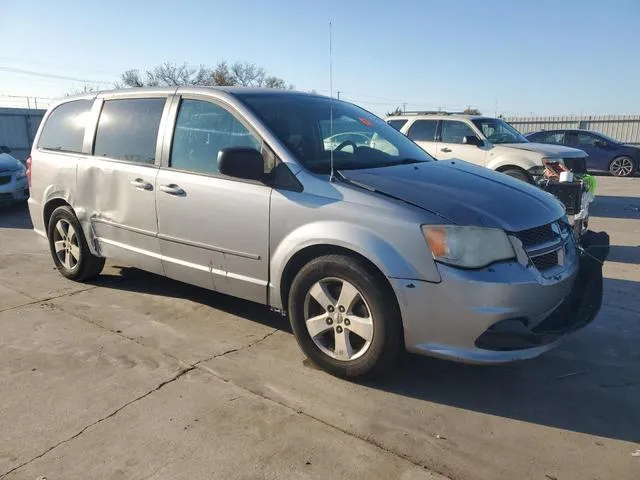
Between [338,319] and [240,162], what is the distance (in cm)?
120

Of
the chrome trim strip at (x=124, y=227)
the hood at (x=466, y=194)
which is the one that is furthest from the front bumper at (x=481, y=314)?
the chrome trim strip at (x=124, y=227)

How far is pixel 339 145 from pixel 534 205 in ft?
4.79

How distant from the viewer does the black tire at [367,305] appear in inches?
125

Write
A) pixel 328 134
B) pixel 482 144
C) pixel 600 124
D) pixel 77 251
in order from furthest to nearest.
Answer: pixel 600 124, pixel 482 144, pixel 77 251, pixel 328 134

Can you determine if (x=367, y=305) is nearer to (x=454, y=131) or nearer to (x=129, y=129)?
(x=129, y=129)

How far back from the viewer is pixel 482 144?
9.73 meters

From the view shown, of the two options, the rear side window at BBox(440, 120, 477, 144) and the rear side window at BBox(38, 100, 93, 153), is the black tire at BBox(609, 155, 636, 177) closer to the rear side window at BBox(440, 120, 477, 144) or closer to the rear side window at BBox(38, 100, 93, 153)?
the rear side window at BBox(440, 120, 477, 144)

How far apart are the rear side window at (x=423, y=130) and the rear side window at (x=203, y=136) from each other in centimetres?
661

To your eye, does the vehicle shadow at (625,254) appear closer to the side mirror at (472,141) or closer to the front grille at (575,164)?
the front grille at (575,164)

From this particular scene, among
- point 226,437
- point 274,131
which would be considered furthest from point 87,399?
point 274,131

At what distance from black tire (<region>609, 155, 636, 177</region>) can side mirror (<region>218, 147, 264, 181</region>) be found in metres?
16.8

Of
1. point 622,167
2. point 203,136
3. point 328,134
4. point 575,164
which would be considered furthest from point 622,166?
point 203,136

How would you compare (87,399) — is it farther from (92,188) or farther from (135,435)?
(92,188)

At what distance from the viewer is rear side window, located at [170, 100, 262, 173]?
396cm
